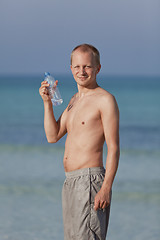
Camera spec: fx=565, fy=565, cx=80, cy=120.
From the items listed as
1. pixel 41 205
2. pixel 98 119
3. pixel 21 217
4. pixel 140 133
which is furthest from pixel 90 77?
pixel 140 133

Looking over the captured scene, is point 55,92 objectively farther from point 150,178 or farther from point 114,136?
point 150,178

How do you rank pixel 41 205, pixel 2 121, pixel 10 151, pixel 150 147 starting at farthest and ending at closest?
pixel 2 121, pixel 150 147, pixel 10 151, pixel 41 205

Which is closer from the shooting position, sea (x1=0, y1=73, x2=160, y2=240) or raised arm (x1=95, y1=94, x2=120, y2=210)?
raised arm (x1=95, y1=94, x2=120, y2=210)

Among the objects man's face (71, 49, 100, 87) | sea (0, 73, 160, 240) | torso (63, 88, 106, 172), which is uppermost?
man's face (71, 49, 100, 87)

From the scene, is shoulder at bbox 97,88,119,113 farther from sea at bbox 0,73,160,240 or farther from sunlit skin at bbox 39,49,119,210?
sea at bbox 0,73,160,240

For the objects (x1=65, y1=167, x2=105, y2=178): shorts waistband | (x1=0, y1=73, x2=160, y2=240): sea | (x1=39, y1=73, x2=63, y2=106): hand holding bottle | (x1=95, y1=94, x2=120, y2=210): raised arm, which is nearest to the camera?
(x1=95, y1=94, x2=120, y2=210): raised arm

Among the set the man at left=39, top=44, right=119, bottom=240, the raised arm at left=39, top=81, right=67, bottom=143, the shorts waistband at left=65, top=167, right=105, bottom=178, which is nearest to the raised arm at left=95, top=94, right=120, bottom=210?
the man at left=39, top=44, right=119, bottom=240

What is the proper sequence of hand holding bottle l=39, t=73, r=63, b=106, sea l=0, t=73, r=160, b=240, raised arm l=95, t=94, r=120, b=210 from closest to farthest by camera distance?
raised arm l=95, t=94, r=120, b=210 < hand holding bottle l=39, t=73, r=63, b=106 < sea l=0, t=73, r=160, b=240

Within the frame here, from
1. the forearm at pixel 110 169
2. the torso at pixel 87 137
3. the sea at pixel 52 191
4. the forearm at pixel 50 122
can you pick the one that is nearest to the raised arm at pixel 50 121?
the forearm at pixel 50 122

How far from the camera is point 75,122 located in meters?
3.50

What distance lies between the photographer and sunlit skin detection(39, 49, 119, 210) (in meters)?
3.30

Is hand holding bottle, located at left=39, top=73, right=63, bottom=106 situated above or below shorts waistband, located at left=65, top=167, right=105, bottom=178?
above

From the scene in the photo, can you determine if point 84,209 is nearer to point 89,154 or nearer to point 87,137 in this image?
point 89,154

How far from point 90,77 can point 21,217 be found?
3904mm
